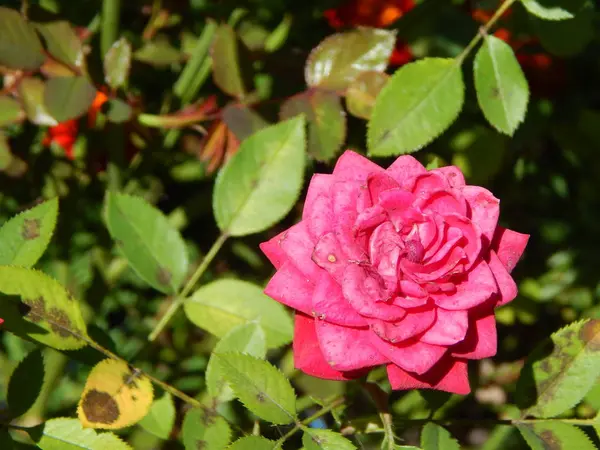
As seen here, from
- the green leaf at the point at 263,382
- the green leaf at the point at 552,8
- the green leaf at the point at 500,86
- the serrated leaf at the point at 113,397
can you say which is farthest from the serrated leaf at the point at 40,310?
the green leaf at the point at 552,8

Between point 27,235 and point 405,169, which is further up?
point 405,169

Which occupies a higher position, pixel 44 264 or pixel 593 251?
pixel 593 251

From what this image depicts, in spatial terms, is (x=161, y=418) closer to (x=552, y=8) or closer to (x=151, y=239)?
(x=151, y=239)

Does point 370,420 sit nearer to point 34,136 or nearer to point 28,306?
point 28,306

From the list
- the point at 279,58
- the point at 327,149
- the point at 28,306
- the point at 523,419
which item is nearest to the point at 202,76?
the point at 279,58

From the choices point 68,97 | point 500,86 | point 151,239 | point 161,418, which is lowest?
point 161,418

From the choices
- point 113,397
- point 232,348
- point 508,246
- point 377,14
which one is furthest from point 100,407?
point 377,14

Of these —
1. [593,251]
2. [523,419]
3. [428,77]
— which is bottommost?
[593,251]
